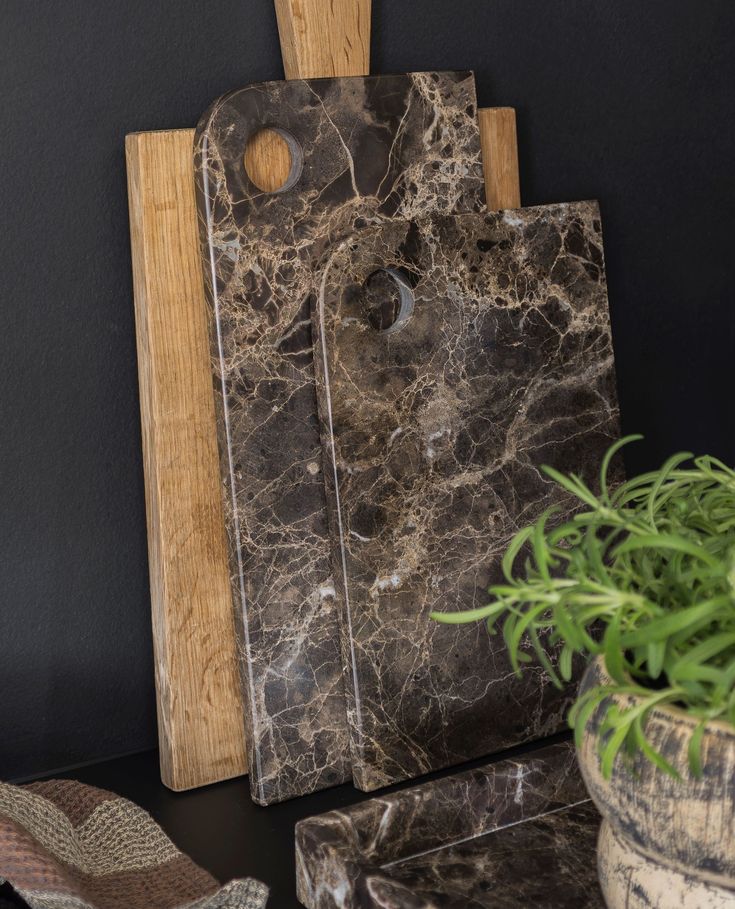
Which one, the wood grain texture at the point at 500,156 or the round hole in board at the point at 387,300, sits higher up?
the wood grain texture at the point at 500,156

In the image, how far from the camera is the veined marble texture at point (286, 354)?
931 millimetres

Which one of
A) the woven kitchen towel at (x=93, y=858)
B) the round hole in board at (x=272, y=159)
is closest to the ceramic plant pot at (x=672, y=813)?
the woven kitchen towel at (x=93, y=858)

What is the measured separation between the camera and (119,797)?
93 centimetres

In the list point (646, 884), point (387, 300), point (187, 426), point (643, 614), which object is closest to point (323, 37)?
point (387, 300)

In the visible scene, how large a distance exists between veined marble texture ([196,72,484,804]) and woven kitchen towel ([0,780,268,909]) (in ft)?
0.39

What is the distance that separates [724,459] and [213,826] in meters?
0.78

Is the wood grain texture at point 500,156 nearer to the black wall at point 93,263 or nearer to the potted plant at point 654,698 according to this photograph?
the black wall at point 93,263

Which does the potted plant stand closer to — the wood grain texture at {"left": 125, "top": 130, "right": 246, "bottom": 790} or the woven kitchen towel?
the woven kitchen towel

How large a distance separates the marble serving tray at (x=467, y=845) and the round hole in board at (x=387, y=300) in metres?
0.38

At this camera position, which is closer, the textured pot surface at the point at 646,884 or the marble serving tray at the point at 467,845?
the textured pot surface at the point at 646,884

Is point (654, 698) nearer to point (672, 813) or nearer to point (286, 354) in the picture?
point (672, 813)

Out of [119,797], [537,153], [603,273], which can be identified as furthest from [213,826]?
[537,153]

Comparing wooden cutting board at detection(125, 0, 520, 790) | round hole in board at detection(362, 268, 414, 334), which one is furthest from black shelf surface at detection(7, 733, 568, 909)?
round hole in board at detection(362, 268, 414, 334)

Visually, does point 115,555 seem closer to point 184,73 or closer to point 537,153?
point 184,73
